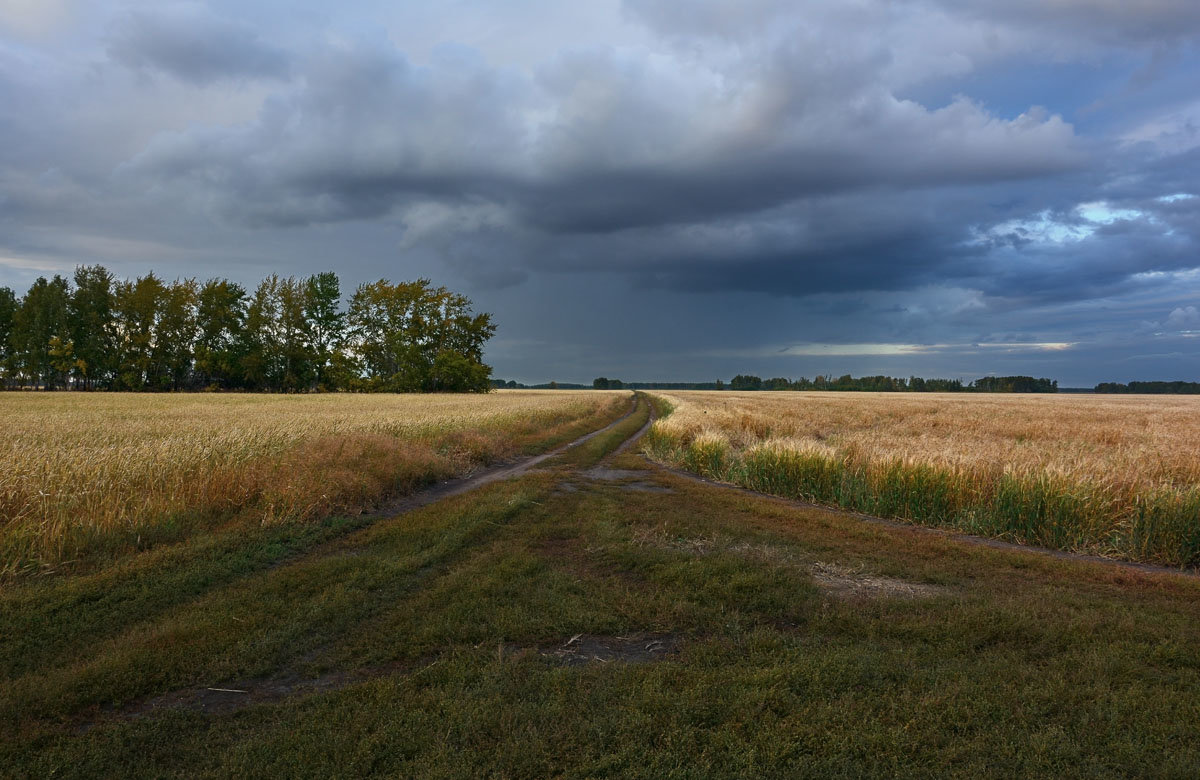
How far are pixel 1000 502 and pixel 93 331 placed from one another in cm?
8233

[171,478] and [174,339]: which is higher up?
[174,339]

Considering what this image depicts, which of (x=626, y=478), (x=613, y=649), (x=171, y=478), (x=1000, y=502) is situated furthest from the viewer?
(x=626, y=478)

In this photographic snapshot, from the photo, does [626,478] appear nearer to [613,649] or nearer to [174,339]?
[613,649]

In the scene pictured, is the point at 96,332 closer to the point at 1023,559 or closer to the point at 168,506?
the point at 168,506

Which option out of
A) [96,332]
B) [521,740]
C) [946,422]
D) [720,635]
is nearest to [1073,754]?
[720,635]

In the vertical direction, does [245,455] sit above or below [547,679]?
above

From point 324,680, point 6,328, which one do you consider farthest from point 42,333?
point 324,680

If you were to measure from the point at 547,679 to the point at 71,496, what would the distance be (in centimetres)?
796

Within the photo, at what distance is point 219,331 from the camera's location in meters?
68.9

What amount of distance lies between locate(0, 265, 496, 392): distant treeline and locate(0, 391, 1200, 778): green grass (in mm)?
68719

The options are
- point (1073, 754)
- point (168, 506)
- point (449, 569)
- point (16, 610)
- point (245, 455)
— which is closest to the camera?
point (1073, 754)

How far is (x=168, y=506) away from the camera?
29.6 feet

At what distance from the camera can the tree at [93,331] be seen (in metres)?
62.5

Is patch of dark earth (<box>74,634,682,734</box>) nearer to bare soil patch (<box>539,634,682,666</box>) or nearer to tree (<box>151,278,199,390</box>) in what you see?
→ bare soil patch (<box>539,634,682,666</box>)
